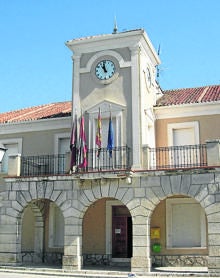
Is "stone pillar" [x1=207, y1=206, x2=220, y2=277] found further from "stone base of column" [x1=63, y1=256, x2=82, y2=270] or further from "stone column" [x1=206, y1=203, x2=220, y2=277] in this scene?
"stone base of column" [x1=63, y1=256, x2=82, y2=270]

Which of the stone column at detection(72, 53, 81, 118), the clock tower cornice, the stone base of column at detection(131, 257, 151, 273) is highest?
the clock tower cornice

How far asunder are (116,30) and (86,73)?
243cm

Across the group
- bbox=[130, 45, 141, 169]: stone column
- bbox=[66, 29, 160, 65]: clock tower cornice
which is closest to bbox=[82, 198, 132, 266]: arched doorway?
bbox=[130, 45, 141, 169]: stone column

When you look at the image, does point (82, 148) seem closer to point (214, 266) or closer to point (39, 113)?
point (39, 113)

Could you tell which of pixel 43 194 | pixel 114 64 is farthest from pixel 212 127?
pixel 43 194

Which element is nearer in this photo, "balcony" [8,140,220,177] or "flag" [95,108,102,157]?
"balcony" [8,140,220,177]

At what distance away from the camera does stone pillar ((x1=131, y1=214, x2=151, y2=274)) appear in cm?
1568

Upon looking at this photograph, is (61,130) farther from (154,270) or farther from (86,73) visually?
(154,270)

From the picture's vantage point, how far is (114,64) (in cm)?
1852

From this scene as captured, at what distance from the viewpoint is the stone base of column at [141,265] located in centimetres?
1562

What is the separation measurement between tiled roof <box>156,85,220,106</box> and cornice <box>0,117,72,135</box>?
4.61m

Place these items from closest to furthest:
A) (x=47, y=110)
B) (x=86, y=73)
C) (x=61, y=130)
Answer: (x=86, y=73) < (x=61, y=130) < (x=47, y=110)

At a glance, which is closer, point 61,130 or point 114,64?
point 114,64

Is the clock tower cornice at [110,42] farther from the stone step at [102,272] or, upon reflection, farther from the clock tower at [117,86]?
the stone step at [102,272]
